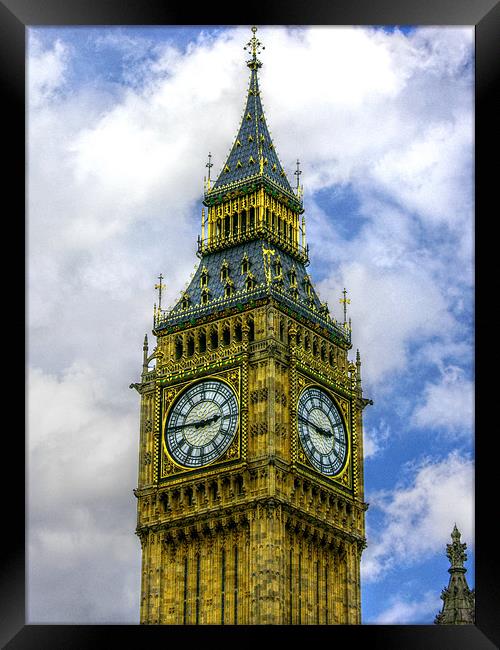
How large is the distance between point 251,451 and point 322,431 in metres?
5.20

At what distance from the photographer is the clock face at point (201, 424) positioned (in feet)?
276

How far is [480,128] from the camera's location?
24.4 metres

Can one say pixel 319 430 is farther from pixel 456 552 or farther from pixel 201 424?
pixel 456 552

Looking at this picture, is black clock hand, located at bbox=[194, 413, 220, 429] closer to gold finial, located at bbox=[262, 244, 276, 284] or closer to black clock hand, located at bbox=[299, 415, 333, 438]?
black clock hand, located at bbox=[299, 415, 333, 438]

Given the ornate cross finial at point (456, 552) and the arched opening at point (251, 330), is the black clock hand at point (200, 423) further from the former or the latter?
the ornate cross finial at point (456, 552)

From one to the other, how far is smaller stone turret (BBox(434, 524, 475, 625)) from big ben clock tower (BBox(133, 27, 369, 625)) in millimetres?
11960

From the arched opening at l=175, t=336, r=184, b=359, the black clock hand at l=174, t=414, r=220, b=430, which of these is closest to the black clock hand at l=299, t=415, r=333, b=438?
the black clock hand at l=174, t=414, r=220, b=430

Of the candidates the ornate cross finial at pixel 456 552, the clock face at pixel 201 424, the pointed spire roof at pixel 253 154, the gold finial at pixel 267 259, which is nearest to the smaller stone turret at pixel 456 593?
the ornate cross finial at pixel 456 552

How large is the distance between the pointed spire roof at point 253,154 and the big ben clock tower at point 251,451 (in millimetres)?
2675

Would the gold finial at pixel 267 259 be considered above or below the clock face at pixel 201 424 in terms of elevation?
above

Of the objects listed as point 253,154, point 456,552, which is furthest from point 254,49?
point 456,552

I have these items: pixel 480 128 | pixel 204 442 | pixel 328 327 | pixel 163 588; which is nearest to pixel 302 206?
pixel 328 327
